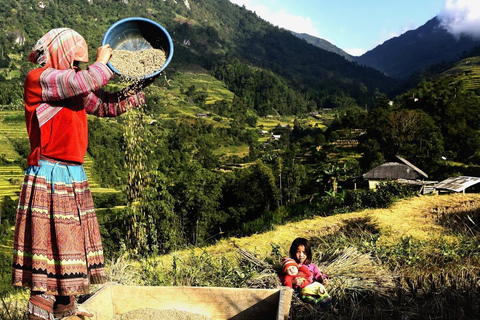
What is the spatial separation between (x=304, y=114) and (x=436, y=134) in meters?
72.6

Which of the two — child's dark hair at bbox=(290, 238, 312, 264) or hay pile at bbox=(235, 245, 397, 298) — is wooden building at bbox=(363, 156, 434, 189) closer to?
hay pile at bbox=(235, 245, 397, 298)

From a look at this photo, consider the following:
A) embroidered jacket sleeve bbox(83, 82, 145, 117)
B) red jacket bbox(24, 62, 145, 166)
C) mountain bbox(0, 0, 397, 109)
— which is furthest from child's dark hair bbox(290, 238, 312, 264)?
mountain bbox(0, 0, 397, 109)

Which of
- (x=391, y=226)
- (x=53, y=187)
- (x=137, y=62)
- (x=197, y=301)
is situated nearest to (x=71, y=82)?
(x=53, y=187)

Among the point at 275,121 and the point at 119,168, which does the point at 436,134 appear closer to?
the point at 119,168

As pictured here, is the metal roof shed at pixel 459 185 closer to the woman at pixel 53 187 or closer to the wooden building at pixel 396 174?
the wooden building at pixel 396 174

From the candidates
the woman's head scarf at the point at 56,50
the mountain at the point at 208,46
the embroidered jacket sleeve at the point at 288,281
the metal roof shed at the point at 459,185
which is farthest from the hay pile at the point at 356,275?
the mountain at the point at 208,46

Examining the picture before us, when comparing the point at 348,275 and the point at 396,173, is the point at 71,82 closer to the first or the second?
the point at 348,275

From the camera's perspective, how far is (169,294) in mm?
2258

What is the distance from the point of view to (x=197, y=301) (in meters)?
2.24

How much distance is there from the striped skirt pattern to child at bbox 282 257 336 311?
1476 millimetres

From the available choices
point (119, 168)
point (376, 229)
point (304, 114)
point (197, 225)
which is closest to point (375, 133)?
point (197, 225)

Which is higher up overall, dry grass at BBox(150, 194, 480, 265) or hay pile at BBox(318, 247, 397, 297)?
hay pile at BBox(318, 247, 397, 297)

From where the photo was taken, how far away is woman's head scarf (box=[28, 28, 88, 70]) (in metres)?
1.76

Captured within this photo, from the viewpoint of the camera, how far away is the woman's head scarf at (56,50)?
5.78 feet
